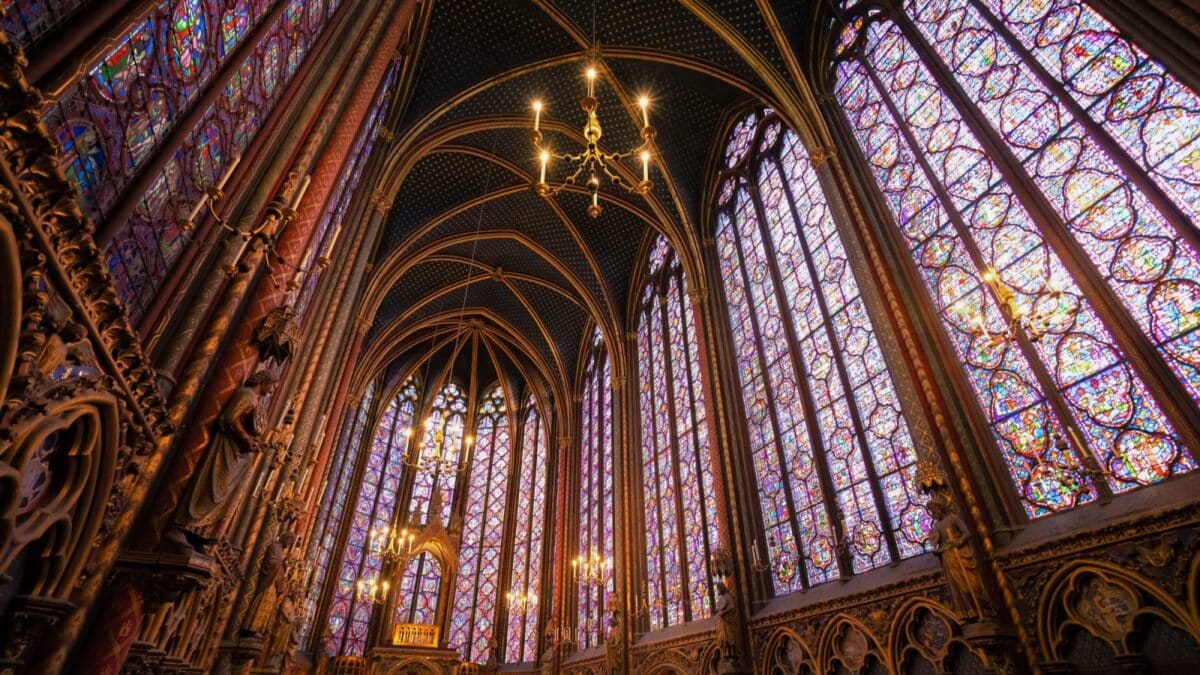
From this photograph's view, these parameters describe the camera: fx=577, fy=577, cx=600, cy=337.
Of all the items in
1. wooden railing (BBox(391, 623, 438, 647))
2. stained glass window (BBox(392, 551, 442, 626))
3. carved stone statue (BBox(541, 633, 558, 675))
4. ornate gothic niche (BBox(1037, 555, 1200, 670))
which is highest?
stained glass window (BBox(392, 551, 442, 626))

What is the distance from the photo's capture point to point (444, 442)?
73.6ft

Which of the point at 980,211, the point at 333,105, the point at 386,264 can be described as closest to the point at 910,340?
the point at 980,211

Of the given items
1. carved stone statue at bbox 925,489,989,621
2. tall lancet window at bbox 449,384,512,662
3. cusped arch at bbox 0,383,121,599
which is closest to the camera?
cusped arch at bbox 0,383,121,599

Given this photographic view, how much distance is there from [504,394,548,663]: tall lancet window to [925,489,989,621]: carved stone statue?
43.8 feet

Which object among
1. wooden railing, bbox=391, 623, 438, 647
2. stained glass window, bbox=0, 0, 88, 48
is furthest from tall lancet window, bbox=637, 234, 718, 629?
stained glass window, bbox=0, 0, 88, 48

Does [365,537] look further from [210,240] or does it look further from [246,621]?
[210,240]

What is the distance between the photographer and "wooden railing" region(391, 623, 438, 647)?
652 inches

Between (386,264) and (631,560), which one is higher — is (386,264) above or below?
above

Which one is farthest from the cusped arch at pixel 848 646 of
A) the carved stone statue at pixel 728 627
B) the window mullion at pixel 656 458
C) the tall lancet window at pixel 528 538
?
the tall lancet window at pixel 528 538

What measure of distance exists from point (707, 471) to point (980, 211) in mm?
6838

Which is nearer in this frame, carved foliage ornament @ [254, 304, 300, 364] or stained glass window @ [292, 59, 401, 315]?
carved foliage ornament @ [254, 304, 300, 364]

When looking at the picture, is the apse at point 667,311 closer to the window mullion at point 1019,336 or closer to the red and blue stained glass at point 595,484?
the window mullion at point 1019,336

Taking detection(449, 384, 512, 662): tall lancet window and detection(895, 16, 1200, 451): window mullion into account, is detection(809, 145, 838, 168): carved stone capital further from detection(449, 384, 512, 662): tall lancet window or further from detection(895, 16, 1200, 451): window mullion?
detection(449, 384, 512, 662): tall lancet window

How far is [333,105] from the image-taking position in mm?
6363
